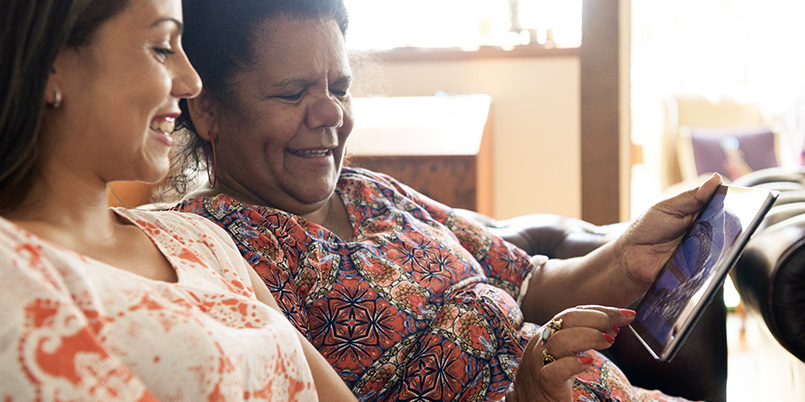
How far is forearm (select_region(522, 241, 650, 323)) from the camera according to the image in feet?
4.50

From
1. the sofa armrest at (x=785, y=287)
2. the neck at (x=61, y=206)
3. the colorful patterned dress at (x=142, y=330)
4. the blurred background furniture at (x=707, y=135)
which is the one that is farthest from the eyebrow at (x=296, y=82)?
the blurred background furniture at (x=707, y=135)

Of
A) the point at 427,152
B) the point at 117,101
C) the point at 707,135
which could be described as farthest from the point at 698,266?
the point at 707,135

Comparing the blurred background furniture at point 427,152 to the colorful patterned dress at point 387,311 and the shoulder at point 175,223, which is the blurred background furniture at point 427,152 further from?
the shoulder at point 175,223

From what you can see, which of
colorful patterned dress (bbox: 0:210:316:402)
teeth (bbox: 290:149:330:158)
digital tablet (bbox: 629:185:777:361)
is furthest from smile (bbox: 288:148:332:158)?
digital tablet (bbox: 629:185:777:361)

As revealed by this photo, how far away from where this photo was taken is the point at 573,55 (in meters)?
3.52

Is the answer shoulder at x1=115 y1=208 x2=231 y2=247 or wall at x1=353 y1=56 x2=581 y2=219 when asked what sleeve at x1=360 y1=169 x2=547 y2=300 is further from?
wall at x1=353 y1=56 x2=581 y2=219

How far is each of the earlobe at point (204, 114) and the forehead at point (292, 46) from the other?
0.37 feet

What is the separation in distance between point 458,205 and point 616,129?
1.86 feet

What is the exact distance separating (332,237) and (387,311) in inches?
6.3

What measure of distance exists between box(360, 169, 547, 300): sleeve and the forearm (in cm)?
3

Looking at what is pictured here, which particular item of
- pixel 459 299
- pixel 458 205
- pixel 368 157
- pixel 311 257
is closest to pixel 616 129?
pixel 458 205

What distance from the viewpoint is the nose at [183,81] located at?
798mm

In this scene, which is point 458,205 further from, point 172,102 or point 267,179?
point 172,102

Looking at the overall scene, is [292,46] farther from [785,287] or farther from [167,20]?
[785,287]
